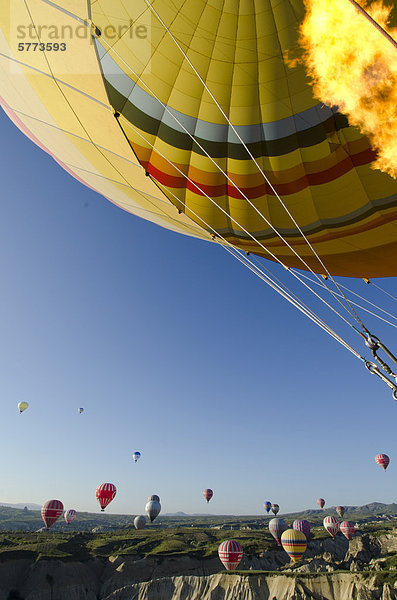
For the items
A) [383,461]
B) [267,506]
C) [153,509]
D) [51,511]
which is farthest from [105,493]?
[267,506]

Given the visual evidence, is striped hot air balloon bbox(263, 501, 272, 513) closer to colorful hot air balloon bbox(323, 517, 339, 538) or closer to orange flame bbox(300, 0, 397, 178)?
colorful hot air balloon bbox(323, 517, 339, 538)

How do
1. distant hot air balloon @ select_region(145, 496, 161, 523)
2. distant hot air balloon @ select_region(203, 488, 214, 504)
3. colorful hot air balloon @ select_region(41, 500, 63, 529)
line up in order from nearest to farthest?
colorful hot air balloon @ select_region(41, 500, 63, 529) < distant hot air balloon @ select_region(145, 496, 161, 523) < distant hot air balloon @ select_region(203, 488, 214, 504)

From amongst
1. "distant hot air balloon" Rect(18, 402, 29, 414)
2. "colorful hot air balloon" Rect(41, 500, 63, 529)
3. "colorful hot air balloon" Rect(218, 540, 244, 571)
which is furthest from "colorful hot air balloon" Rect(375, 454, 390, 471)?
"distant hot air balloon" Rect(18, 402, 29, 414)

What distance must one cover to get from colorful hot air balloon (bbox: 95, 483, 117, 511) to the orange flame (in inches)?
1507

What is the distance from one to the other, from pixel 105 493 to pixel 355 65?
41.0 m

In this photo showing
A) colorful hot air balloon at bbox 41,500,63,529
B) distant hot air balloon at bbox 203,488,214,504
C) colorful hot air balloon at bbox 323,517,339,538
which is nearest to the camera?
colorful hot air balloon at bbox 41,500,63,529

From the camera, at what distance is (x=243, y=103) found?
7559 millimetres

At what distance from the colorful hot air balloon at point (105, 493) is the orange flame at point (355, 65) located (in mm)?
38278

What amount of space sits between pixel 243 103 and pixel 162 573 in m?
47.1

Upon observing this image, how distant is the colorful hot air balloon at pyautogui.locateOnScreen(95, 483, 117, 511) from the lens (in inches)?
1399

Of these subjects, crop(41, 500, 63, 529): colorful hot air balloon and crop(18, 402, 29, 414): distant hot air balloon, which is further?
crop(18, 402, 29, 414): distant hot air balloon

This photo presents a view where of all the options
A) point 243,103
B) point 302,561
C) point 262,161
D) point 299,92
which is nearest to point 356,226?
point 262,161

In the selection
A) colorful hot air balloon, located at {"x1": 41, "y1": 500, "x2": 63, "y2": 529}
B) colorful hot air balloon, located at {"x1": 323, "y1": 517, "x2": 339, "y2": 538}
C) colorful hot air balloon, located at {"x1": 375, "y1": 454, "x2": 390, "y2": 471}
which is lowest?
colorful hot air balloon, located at {"x1": 323, "y1": 517, "x2": 339, "y2": 538}

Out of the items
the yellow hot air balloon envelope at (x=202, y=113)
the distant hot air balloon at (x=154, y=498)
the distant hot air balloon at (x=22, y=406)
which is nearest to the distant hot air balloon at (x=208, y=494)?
the distant hot air balloon at (x=154, y=498)
